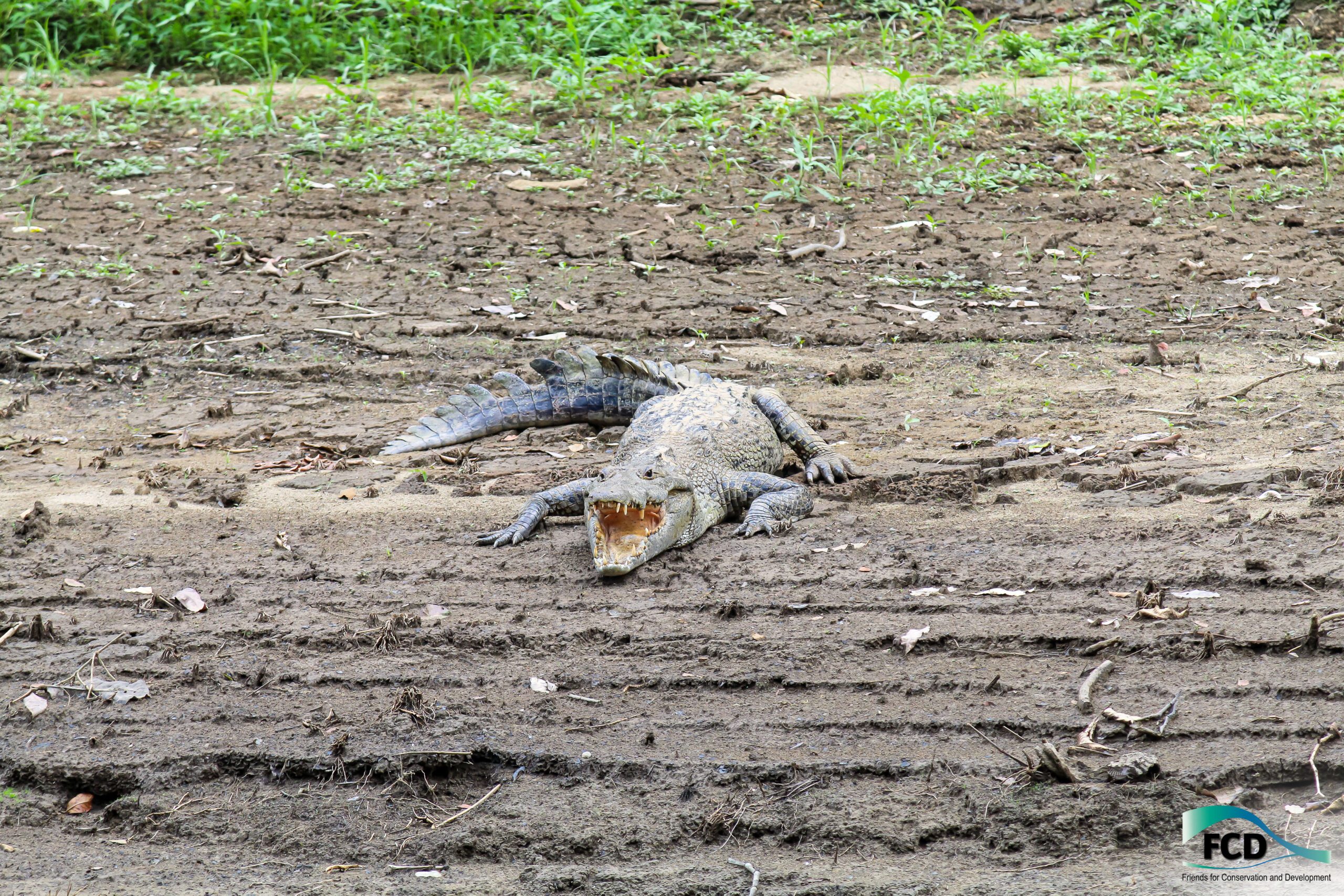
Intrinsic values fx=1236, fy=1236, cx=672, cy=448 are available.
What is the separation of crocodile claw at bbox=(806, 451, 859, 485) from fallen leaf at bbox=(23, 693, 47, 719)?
3145 millimetres

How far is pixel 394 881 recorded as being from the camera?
3.03m

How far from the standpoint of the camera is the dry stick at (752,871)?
9.47 ft

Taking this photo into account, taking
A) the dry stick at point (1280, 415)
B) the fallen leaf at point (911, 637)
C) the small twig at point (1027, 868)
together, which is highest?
the small twig at point (1027, 868)

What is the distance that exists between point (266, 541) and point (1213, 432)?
405cm

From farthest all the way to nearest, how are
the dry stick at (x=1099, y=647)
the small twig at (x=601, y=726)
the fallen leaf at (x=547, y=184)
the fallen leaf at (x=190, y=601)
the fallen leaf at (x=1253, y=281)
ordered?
the fallen leaf at (x=547, y=184) < the fallen leaf at (x=1253, y=281) < the fallen leaf at (x=190, y=601) < the dry stick at (x=1099, y=647) < the small twig at (x=601, y=726)

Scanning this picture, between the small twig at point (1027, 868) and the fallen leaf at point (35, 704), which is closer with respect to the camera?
the small twig at point (1027, 868)

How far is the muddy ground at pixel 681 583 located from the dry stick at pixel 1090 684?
1.5 inches

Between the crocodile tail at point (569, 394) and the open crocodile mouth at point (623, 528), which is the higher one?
the open crocodile mouth at point (623, 528)

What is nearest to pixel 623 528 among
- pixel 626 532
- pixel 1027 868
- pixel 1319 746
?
pixel 626 532

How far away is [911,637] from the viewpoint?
3.87m

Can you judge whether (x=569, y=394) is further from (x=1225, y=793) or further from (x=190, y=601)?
(x=1225, y=793)

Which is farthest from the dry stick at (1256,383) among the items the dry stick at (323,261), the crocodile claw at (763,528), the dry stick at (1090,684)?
the dry stick at (323,261)

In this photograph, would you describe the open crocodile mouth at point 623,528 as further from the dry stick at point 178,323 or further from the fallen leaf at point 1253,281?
the fallen leaf at point 1253,281

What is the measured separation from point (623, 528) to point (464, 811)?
163cm
